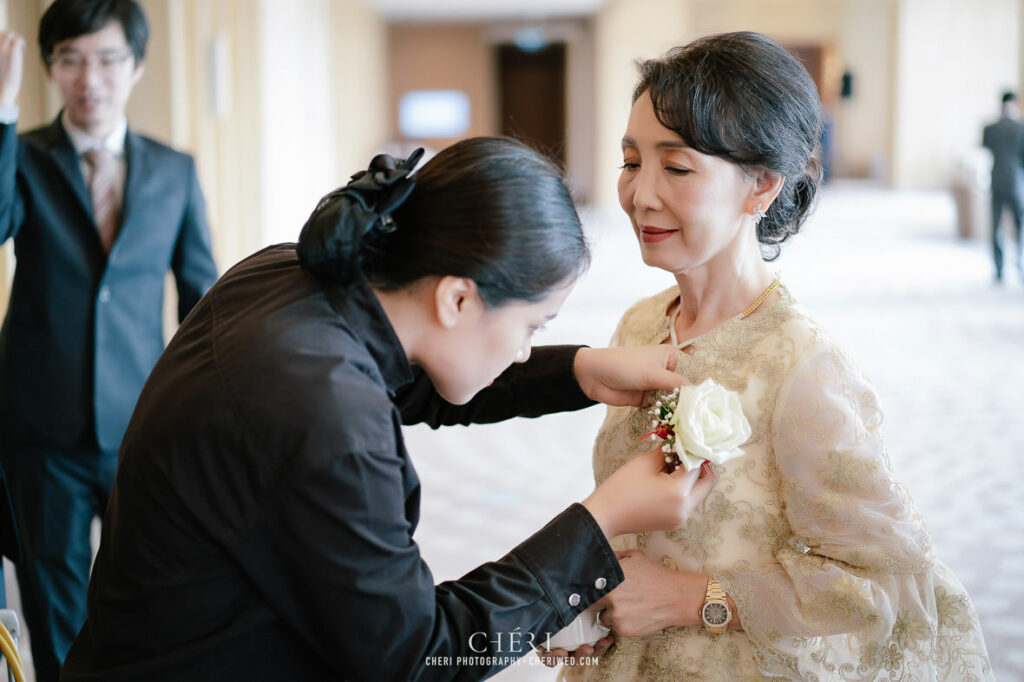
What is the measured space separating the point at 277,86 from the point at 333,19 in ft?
17.8

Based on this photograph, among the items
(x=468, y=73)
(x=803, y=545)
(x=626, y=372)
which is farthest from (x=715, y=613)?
(x=468, y=73)

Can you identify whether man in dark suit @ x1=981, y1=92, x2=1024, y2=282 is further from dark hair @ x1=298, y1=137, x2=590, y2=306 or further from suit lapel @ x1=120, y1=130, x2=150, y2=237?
dark hair @ x1=298, y1=137, x2=590, y2=306

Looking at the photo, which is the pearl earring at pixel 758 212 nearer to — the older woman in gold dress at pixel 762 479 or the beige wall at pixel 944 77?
the older woman in gold dress at pixel 762 479

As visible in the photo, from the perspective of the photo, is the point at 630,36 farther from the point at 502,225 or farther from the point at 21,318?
the point at 502,225

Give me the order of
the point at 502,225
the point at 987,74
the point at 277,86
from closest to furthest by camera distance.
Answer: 1. the point at 502,225
2. the point at 277,86
3. the point at 987,74

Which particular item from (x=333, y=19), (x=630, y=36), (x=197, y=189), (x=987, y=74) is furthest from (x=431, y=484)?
(x=987, y=74)

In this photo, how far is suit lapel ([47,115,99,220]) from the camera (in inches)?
106

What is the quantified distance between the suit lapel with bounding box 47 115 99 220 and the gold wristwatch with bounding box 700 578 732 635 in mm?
1970

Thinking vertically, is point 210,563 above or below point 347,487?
below

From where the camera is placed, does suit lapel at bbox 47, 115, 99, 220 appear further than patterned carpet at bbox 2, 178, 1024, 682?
No

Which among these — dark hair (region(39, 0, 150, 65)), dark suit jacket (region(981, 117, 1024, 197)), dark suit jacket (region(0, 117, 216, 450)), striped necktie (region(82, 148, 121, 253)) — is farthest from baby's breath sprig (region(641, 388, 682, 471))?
dark suit jacket (region(981, 117, 1024, 197))

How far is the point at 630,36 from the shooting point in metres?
18.8

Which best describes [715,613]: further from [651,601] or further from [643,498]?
[643,498]

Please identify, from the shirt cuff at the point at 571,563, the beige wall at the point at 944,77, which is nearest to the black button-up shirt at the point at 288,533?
the shirt cuff at the point at 571,563
